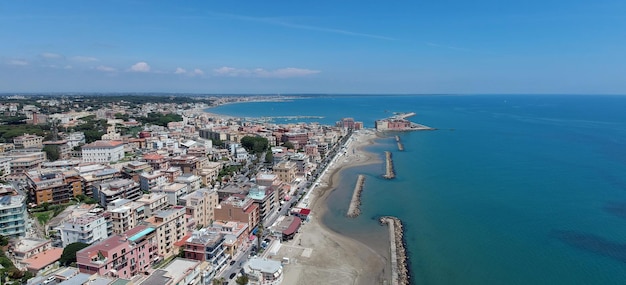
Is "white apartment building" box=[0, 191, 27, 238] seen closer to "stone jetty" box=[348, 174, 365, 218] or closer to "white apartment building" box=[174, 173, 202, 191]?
"white apartment building" box=[174, 173, 202, 191]

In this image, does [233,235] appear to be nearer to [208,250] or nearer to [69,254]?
[208,250]

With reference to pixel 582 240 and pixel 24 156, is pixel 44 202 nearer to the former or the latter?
pixel 24 156

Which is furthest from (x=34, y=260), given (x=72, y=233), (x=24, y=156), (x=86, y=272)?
(x=24, y=156)

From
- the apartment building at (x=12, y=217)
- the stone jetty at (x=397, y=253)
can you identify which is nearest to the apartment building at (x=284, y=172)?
the stone jetty at (x=397, y=253)

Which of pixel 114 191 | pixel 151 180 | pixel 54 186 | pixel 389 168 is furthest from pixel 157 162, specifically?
pixel 389 168

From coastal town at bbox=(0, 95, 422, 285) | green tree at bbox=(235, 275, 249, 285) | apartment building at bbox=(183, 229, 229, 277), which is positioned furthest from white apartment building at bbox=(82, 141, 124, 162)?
green tree at bbox=(235, 275, 249, 285)

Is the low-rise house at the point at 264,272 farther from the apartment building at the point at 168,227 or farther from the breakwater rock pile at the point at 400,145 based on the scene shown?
the breakwater rock pile at the point at 400,145
